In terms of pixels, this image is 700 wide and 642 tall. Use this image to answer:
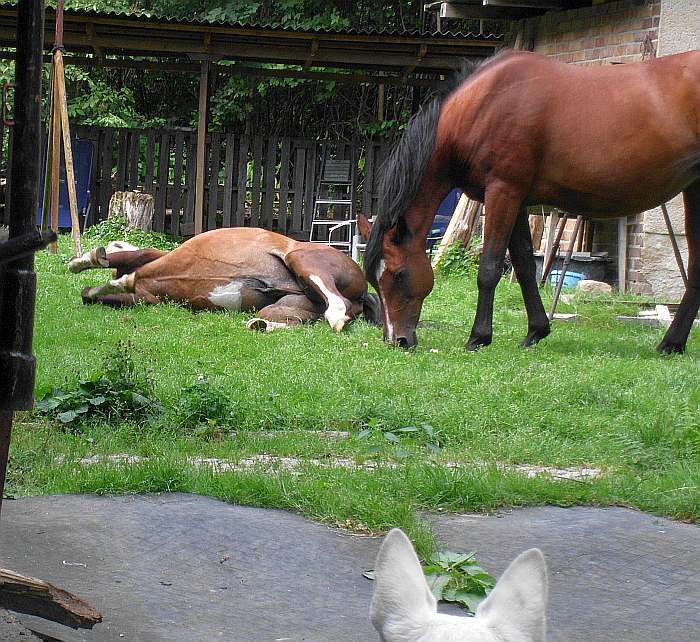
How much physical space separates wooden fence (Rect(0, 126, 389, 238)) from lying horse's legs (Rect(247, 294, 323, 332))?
9835 millimetres

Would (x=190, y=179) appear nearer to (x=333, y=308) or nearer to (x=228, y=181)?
(x=228, y=181)

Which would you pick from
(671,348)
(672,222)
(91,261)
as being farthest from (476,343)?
(672,222)

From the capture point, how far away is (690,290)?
869 centimetres

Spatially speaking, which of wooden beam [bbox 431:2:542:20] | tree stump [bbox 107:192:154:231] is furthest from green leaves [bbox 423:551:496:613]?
tree stump [bbox 107:192:154:231]

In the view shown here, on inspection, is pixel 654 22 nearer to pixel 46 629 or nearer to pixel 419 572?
pixel 46 629

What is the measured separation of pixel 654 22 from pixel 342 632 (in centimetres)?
1151

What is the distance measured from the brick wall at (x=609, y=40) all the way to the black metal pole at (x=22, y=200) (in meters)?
11.5

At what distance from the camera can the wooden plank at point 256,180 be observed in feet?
65.3

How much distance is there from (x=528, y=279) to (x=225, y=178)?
38.4 feet

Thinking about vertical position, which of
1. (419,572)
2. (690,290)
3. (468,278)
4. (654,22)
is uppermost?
(654,22)

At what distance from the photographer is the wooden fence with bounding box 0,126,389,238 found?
19.8m

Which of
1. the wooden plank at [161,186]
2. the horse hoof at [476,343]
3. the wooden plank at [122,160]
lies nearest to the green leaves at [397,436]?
the horse hoof at [476,343]

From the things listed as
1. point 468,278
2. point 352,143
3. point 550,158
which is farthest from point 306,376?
point 352,143

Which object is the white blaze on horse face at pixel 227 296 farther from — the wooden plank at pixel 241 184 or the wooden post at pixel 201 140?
the wooden plank at pixel 241 184
